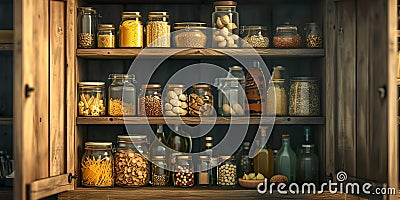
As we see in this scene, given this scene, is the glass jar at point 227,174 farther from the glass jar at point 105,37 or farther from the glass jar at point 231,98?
the glass jar at point 105,37

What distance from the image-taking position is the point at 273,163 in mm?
2963

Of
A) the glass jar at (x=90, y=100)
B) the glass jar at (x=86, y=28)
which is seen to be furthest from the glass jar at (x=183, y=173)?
the glass jar at (x=86, y=28)

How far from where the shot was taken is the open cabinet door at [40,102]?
2.32 m

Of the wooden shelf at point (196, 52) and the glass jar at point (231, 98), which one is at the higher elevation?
the wooden shelf at point (196, 52)

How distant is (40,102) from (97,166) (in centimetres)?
46

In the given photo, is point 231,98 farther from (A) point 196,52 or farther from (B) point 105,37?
(B) point 105,37

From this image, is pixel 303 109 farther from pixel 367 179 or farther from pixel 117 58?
pixel 117 58

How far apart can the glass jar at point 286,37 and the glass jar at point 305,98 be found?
0.49 feet

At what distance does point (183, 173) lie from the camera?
9.53ft

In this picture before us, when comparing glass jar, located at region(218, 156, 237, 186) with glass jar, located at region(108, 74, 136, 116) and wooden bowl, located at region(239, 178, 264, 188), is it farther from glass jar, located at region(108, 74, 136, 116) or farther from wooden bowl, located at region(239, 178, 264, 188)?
glass jar, located at region(108, 74, 136, 116)

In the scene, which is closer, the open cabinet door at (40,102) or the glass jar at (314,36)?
the open cabinet door at (40,102)

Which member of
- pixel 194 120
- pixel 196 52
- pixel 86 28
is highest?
pixel 86 28

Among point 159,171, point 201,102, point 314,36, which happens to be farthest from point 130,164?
point 314,36

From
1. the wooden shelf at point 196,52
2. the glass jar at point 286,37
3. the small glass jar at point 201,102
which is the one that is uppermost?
the glass jar at point 286,37
